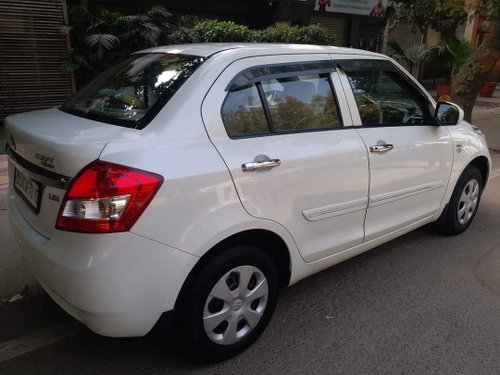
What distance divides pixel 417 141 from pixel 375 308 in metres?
1.29

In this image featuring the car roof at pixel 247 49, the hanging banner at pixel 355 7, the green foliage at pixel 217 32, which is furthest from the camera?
the hanging banner at pixel 355 7

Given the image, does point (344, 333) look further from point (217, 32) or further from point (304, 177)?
point (217, 32)

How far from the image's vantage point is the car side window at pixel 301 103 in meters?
2.77

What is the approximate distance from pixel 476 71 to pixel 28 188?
299 inches

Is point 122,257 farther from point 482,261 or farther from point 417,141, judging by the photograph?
point 482,261

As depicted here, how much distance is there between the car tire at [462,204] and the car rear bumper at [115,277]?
2885 mm

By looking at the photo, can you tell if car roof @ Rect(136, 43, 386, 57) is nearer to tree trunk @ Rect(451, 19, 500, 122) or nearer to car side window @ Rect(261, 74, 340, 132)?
car side window @ Rect(261, 74, 340, 132)

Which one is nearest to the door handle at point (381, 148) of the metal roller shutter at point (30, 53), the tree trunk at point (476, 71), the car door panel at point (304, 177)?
the car door panel at point (304, 177)

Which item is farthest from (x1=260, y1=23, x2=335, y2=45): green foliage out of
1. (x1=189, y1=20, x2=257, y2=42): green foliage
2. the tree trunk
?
the tree trunk

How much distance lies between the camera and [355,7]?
15.0 meters

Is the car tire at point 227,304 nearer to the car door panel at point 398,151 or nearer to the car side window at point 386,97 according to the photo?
the car door panel at point 398,151

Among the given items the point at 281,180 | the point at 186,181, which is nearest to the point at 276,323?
the point at 281,180

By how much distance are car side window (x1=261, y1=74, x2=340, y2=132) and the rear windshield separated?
0.49 meters

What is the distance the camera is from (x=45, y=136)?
237 centimetres
